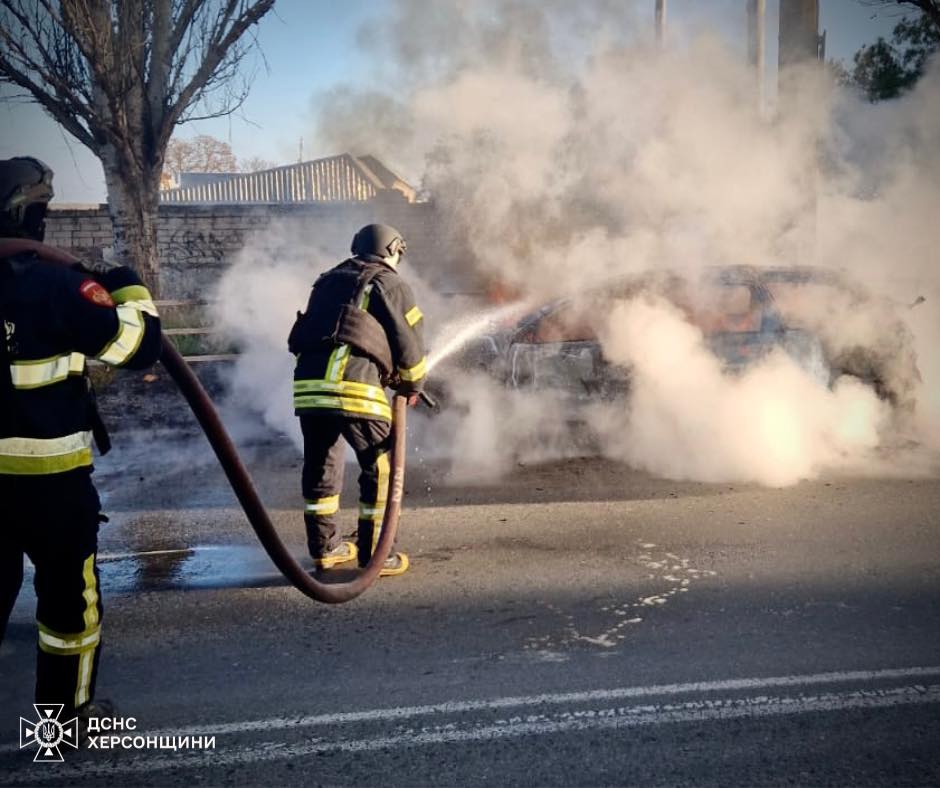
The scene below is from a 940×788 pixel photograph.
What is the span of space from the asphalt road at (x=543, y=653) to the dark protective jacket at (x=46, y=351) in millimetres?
1052

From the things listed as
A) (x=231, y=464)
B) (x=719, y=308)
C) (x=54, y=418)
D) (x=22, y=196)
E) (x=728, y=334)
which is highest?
(x=22, y=196)

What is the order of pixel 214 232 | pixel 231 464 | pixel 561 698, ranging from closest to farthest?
pixel 561 698
pixel 231 464
pixel 214 232

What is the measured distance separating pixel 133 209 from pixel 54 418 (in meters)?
10.6

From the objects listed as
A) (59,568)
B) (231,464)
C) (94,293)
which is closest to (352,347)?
(231,464)

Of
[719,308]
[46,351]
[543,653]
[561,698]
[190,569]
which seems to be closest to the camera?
Answer: [46,351]

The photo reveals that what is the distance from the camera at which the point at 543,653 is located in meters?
3.73

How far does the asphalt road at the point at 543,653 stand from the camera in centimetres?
291

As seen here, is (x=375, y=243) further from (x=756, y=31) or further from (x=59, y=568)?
(x=756, y=31)

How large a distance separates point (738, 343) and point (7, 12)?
31.9 feet

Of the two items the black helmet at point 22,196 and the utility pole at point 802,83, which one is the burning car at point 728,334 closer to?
the utility pole at point 802,83

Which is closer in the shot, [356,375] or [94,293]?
[94,293]

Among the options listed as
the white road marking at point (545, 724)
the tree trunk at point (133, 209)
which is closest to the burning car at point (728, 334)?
the white road marking at point (545, 724)

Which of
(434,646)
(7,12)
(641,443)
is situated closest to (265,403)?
(641,443)

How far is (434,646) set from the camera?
3828mm
